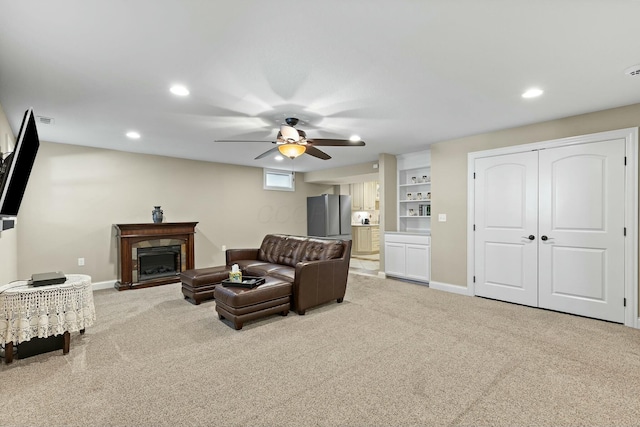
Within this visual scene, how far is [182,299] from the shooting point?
14.3 ft

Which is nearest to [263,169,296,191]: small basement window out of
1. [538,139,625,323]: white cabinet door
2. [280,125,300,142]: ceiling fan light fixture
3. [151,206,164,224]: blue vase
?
[151,206,164,224]: blue vase

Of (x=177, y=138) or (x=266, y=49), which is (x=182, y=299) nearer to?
(x=177, y=138)

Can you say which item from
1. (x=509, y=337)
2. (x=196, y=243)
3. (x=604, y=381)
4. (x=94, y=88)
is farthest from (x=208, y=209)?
(x=604, y=381)

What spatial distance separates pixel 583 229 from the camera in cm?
354

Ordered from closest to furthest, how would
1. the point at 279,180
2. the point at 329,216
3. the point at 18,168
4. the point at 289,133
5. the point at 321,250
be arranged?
the point at 18,168 → the point at 289,133 → the point at 321,250 → the point at 279,180 → the point at 329,216

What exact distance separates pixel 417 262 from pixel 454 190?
1.43 metres

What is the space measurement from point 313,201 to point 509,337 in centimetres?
588

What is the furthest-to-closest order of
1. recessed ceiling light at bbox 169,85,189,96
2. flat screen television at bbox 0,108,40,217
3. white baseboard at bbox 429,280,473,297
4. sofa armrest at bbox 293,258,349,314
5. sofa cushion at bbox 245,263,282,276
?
white baseboard at bbox 429,280,473,297 → sofa cushion at bbox 245,263,282,276 → sofa armrest at bbox 293,258,349,314 → recessed ceiling light at bbox 169,85,189,96 → flat screen television at bbox 0,108,40,217

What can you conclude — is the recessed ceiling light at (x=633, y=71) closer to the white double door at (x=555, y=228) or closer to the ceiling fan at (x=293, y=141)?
the white double door at (x=555, y=228)

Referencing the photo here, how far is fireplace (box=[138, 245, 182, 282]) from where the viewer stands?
5.32 meters

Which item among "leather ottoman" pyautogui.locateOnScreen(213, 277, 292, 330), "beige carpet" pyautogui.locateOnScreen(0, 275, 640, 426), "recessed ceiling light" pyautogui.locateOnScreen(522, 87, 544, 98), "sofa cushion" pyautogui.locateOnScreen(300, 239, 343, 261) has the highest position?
"recessed ceiling light" pyautogui.locateOnScreen(522, 87, 544, 98)

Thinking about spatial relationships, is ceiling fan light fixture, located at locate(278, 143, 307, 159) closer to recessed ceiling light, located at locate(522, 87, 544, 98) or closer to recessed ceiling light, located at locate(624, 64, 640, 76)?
recessed ceiling light, located at locate(522, 87, 544, 98)

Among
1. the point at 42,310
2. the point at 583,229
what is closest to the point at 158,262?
the point at 42,310

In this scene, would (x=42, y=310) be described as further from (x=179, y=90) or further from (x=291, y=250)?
(x=291, y=250)
